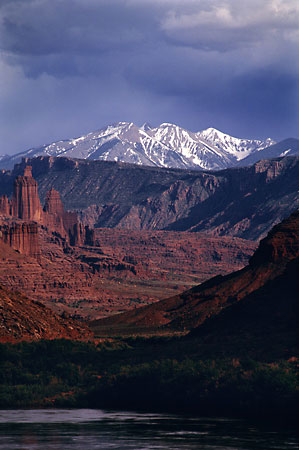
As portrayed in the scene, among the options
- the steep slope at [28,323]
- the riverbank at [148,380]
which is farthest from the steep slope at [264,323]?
the steep slope at [28,323]

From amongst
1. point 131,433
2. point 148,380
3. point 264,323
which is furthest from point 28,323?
point 131,433

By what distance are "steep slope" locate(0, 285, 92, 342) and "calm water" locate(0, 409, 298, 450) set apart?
99.4 ft

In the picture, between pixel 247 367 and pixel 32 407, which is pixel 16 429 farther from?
pixel 247 367

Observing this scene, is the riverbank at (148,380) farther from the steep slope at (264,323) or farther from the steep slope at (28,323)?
the steep slope at (28,323)

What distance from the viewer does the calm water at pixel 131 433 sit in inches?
4628

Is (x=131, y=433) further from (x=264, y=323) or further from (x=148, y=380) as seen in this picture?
(x=264, y=323)

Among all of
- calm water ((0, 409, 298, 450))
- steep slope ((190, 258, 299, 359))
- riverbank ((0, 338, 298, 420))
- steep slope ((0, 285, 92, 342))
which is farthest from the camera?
steep slope ((0, 285, 92, 342))

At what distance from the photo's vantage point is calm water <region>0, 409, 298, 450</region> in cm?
11756

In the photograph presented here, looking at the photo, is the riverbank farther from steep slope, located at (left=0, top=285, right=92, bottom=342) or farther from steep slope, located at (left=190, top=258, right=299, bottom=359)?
steep slope, located at (left=0, top=285, right=92, bottom=342)

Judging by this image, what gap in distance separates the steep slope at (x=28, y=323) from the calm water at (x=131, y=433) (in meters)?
30.3

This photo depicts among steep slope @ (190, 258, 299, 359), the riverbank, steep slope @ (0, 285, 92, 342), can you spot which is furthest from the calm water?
→ steep slope @ (0, 285, 92, 342)

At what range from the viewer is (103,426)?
130m

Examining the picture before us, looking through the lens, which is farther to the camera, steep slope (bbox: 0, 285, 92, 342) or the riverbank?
steep slope (bbox: 0, 285, 92, 342)

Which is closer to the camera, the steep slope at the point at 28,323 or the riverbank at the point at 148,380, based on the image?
the riverbank at the point at 148,380
